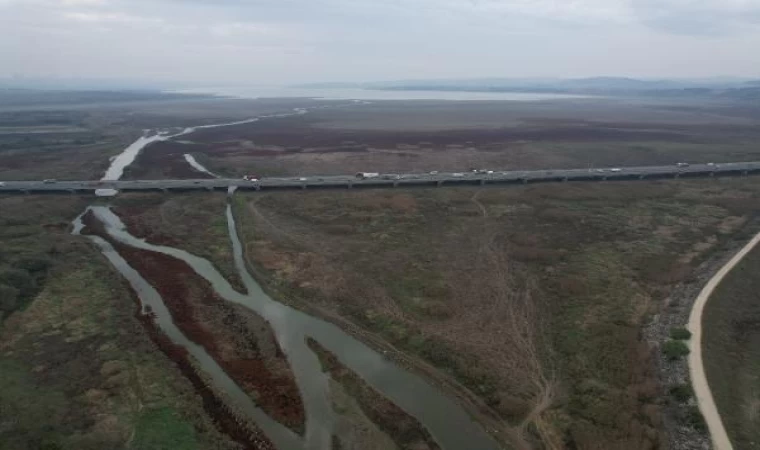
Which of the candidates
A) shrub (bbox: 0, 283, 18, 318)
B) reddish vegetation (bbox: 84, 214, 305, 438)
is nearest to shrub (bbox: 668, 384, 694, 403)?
reddish vegetation (bbox: 84, 214, 305, 438)

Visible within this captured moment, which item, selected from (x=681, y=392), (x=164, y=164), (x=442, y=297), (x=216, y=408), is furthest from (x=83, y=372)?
(x=164, y=164)

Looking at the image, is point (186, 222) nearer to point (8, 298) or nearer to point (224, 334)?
point (8, 298)

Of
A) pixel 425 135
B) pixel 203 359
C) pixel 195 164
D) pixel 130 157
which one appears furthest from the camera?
pixel 425 135

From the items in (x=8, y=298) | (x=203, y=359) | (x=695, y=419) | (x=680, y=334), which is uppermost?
(x=8, y=298)

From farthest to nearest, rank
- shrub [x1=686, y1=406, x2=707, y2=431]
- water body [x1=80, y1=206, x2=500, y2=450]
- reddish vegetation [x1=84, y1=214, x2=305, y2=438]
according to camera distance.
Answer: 1. reddish vegetation [x1=84, y1=214, x2=305, y2=438]
2. water body [x1=80, y1=206, x2=500, y2=450]
3. shrub [x1=686, y1=406, x2=707, y2=431]

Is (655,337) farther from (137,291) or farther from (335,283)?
(137,291)

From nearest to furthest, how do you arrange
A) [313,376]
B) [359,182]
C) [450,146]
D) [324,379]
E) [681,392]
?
[681,392] < [324,379] < [313,376] < [359,182] < [450,146]

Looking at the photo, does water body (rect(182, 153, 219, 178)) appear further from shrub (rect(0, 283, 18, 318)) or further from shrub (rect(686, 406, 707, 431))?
shrub (rect(686, 406, 707, 431))
